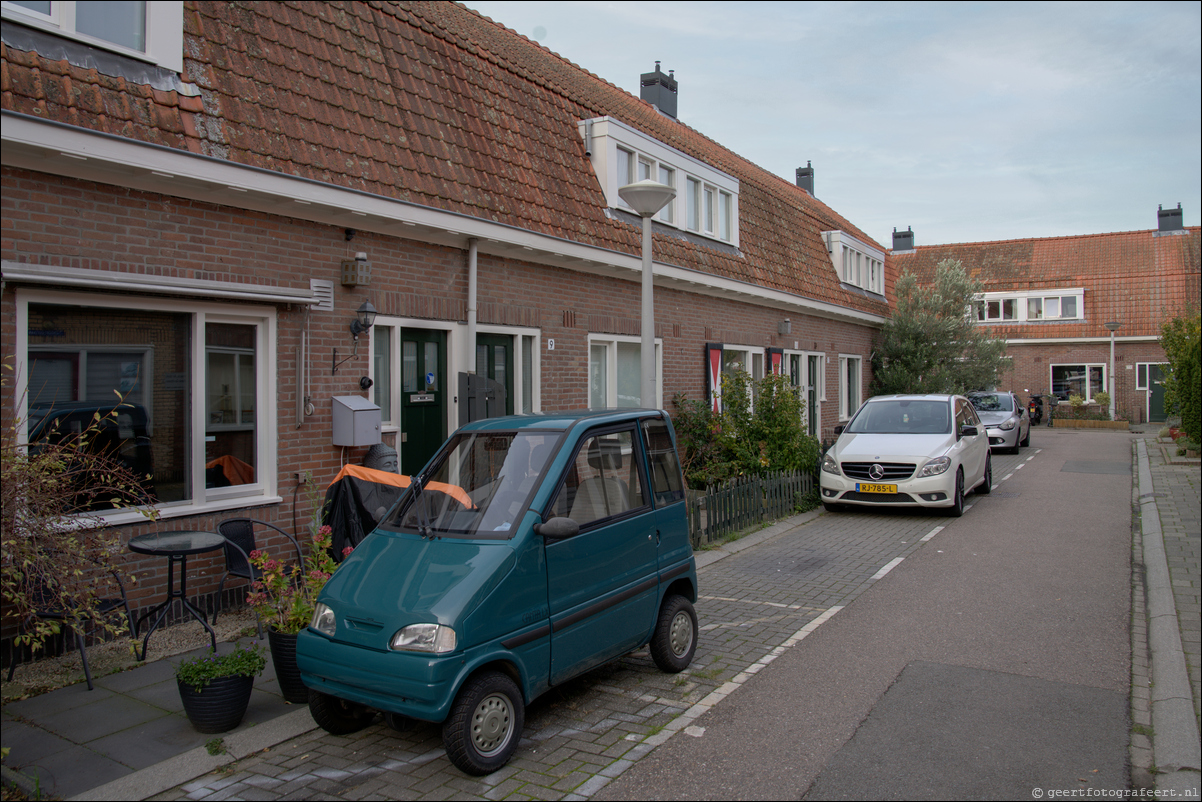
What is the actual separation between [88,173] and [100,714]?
12.7ft

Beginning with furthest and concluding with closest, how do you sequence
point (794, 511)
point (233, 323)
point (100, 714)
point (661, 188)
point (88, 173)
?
point (794, 511) < point (661, 188) < point (233, 323) < point (88, 173) < point (100, 714)

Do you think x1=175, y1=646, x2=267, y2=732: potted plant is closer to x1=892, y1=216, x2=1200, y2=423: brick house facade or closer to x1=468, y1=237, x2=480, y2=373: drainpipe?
x1=468, y1=237, x2=480, y2=373: drainpipe

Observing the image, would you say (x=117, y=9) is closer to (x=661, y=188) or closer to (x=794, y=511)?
(x=661, y=188)

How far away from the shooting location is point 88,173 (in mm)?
6027

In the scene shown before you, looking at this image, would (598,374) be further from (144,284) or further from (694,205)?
(144,284)

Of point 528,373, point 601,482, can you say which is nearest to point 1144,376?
point 528,373

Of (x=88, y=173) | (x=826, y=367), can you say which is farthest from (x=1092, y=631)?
(x=826, y=367)

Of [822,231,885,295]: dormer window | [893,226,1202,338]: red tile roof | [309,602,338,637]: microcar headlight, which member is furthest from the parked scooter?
[309,602,338,637]: microcar headlight

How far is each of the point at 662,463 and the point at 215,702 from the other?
314 centimetres

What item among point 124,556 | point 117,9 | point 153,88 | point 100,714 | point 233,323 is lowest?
point 100,714

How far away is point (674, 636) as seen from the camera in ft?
18.5

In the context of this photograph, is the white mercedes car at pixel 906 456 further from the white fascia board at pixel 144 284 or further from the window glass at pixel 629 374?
the white fascia board at pixel 144 284

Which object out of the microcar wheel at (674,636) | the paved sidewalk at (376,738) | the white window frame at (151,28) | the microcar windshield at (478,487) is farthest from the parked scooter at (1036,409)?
the white window frame at (151,28)

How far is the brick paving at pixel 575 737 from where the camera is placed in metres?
4.03
